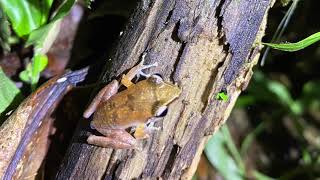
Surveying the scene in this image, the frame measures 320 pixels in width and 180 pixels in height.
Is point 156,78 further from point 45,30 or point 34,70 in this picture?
point 34,70

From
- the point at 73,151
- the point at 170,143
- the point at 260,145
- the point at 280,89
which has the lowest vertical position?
the point at 260,145

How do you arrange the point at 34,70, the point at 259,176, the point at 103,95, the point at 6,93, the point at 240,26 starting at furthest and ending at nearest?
the point at 259,176, the point at 34,70, the point at 6,93, the point at 103,95, the point at 240,26

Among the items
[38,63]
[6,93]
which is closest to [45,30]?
[38,63]

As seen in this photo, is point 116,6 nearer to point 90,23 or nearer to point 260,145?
point 90,23

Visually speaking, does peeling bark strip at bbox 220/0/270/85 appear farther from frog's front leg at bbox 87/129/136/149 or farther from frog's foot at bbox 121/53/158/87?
frog's front leg at bbox 87/129/136/149

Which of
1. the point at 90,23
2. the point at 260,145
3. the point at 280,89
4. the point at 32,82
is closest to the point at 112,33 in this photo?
the point at 90,23

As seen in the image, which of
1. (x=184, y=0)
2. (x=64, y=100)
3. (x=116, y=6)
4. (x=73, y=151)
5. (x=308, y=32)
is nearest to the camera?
(x=184, y=0)
